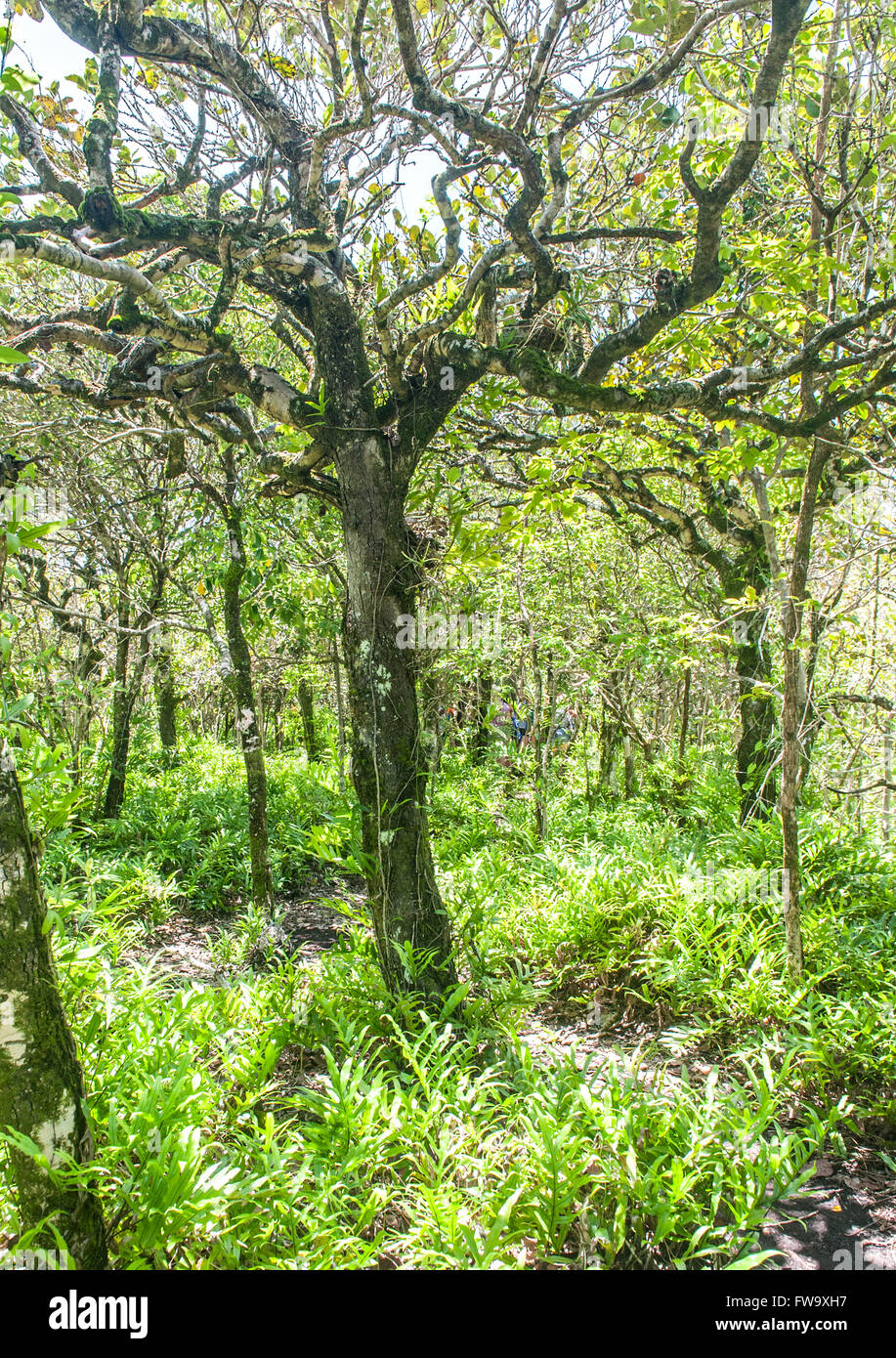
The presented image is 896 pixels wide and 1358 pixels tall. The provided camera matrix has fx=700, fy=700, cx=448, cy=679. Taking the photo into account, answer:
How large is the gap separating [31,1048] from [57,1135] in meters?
0.31

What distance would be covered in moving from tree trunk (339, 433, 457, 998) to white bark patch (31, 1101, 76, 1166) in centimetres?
188

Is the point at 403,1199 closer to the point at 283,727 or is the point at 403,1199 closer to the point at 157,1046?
the point at 157,1046

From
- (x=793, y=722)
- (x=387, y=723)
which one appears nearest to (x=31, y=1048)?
(x=387, y=723)

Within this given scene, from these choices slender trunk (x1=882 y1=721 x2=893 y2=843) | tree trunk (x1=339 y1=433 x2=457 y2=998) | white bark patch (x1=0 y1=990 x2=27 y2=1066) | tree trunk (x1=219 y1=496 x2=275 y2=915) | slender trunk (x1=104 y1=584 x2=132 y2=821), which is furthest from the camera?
slender trunk (x1=104 y1=584 x2=132 y2=821)

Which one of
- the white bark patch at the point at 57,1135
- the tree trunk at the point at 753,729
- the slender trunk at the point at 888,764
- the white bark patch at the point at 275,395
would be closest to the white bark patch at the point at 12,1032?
the white bark patch at the point at 57,1135

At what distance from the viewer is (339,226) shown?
4.41m

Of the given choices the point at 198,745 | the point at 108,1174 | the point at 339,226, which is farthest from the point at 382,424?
the point at 198,745

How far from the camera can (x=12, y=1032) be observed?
6.55 feet

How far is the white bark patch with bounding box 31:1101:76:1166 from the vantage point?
6.81ft

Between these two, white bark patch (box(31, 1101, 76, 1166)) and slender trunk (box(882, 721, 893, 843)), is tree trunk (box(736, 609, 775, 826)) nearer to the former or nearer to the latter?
slender trunk (box(882, 721, 893, 843))

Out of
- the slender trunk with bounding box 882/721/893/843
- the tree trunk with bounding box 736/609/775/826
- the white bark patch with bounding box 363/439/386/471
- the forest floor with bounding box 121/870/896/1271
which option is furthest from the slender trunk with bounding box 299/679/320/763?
the white bark patch with bounding box 363/439/386/471

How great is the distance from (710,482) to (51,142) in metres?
5.88

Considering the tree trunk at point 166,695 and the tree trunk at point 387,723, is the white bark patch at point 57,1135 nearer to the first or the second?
the tree trunk at point 387,723

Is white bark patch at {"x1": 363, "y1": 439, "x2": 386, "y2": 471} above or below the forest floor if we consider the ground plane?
above
